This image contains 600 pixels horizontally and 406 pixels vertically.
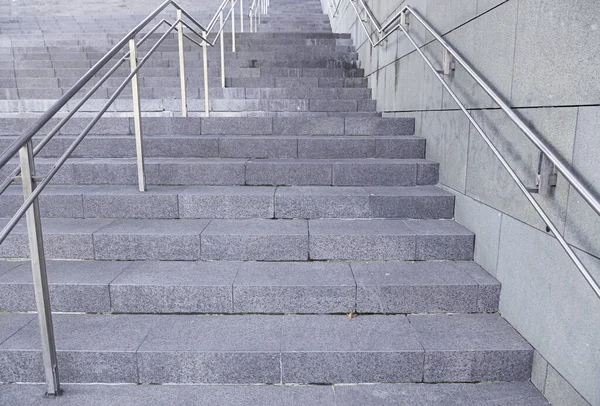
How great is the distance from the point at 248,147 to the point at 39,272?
2313 mm

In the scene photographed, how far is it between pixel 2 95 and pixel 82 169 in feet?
10.6

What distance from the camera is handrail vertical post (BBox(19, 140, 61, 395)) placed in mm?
1865

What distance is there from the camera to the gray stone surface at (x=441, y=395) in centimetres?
198

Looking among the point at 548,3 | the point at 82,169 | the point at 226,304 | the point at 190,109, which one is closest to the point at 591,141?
the point at 548,3

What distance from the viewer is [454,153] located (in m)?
3.17

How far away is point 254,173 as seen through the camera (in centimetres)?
355

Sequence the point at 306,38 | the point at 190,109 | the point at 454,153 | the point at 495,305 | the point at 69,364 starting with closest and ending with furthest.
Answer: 1. the point at 69,364
2. the point at 495,305
3. the point at 454,153
4. the point at 190,109
5. the point at 306,38

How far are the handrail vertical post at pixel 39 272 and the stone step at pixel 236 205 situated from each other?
1.23 m

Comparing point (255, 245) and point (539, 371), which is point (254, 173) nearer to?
point (255, 245)

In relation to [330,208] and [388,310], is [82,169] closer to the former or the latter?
[330,208]

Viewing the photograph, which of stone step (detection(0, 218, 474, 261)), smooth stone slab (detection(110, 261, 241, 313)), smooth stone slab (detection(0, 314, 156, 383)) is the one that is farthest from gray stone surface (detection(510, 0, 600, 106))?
smooth stone slab (detection(0, 314, 156, 383))

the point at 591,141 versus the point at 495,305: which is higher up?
the point at 591,141

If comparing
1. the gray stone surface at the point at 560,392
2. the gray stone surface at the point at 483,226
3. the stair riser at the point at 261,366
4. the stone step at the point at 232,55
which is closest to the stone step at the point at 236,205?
the gray stone surface at the point at 483,226

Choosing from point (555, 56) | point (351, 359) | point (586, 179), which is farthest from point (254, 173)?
point (586, 179)
